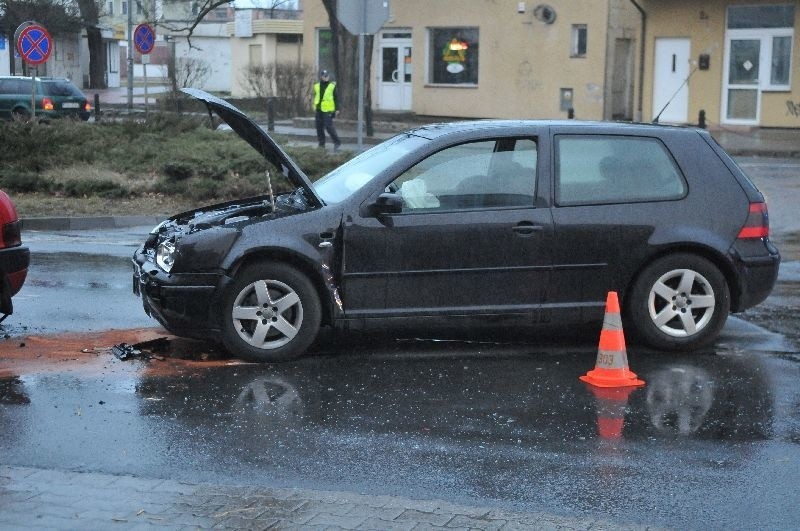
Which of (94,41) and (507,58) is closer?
(507,58)

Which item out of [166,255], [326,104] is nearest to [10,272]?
[166,255]

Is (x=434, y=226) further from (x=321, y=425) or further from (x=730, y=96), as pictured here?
(x=730, y=96)

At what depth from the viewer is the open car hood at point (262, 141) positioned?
26.2 ft

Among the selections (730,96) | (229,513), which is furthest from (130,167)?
(730,96)

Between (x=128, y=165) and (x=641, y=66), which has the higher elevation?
(x=641, y=66)

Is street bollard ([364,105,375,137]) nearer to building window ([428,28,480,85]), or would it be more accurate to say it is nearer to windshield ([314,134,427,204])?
building window ([428,28,480,85])

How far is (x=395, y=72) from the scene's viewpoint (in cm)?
3859

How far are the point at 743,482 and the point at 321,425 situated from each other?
7.22ft

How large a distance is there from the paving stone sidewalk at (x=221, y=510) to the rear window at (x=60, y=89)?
31.4m

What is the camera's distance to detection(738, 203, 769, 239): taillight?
823cm

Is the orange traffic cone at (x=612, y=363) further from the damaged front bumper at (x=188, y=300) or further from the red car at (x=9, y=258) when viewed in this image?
the red car at (x=9, y=258)

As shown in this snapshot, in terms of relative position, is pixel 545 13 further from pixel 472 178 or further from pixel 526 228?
pixel 526 228

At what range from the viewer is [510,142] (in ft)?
26.7

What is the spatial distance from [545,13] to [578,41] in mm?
1272
